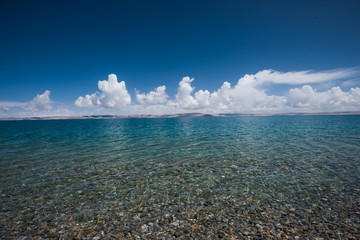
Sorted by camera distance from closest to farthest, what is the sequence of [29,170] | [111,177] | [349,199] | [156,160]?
[349,199] → [111,177] → [29,170] → [156,160]

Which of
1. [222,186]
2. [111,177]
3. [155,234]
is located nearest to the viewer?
[155,234]

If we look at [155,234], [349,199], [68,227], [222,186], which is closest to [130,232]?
[155,234]

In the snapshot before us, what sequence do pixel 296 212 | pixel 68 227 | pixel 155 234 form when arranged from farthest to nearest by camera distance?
1. pixel 296 212
2. pixel 68 227
3. pixel 155 234

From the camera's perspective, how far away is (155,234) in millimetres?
8289

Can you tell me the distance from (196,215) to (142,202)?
3.98 meters

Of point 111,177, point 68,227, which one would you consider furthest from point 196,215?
point 111,177

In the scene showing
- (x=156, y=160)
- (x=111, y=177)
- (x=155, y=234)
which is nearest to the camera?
(x=155, y=234)

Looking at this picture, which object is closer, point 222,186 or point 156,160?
point 222,186

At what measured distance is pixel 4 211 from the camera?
408 inches

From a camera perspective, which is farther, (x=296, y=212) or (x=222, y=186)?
(x=222, y=186)

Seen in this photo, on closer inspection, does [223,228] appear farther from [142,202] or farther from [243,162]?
[243,162]

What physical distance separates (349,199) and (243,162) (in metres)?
9.61

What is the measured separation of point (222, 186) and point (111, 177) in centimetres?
1071

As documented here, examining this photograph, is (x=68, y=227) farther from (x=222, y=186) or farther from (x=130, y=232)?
(x=222, y=186)
